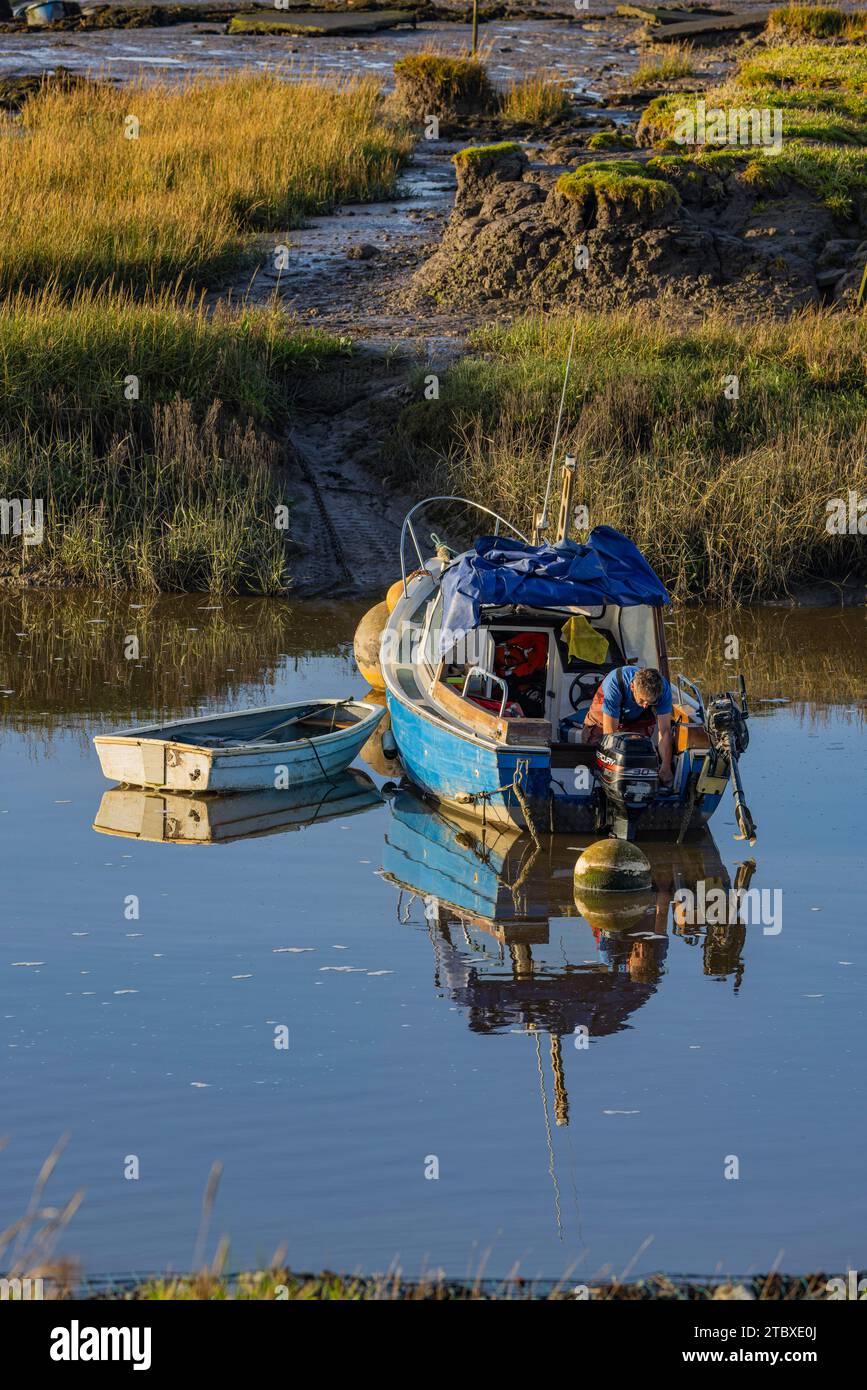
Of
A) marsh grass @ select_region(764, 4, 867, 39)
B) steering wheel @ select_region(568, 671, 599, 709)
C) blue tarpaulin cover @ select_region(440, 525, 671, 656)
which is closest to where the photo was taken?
blue tarpaulin cover @ select_region(440, 525, 671, 656)

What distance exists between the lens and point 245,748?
618 inches

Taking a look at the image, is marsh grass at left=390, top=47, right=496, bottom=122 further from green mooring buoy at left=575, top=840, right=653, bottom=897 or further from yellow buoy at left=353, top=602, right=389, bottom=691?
green mooring buoy at left=575, top=840, right=653, bottom=897

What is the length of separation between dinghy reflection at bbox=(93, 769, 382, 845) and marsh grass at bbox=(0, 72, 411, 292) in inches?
452

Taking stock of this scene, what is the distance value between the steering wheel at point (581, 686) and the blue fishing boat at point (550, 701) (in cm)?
1

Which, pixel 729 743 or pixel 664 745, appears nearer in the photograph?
pixel 729 743


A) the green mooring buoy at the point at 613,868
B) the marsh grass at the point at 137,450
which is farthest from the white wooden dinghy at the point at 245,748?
the marsh grass at the point at 137,450

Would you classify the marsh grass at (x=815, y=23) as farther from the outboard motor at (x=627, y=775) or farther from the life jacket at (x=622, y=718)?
the outboard motor at (x=627, y=775)

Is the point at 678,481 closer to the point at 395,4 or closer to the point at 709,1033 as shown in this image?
the point at 709,1033

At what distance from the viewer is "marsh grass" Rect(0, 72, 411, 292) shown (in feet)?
85.9

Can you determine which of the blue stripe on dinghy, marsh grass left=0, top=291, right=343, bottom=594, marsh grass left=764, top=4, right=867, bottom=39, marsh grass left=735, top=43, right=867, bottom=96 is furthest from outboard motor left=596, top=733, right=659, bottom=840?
marsh grass left=764, top=4, right=867, bottom=39

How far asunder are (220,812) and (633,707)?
3418 mm

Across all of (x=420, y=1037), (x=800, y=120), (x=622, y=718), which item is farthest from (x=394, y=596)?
(x=800, y=120)

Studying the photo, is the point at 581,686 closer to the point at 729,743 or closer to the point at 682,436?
the point at 729,743
